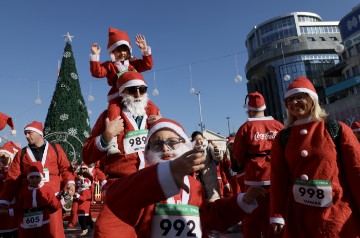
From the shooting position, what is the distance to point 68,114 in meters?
22.3

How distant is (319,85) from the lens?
57.9 m

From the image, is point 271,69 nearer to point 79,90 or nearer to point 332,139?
point 79,90

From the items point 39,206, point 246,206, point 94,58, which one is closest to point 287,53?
point 94,58

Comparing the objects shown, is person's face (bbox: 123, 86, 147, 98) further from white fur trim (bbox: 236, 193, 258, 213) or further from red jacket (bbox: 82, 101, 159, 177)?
white fur trim (bbox: 236, 193, 258, 213)

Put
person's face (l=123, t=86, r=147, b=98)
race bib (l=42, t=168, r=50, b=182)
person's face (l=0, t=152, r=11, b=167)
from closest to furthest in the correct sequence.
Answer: person's face (l=123, t=86, r=147, b=98) → race bib (l=42, t=168, r=50, b=182) → person's face (l=0, t=152, r=11, b=167)

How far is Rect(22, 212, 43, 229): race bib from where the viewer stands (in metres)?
4.69

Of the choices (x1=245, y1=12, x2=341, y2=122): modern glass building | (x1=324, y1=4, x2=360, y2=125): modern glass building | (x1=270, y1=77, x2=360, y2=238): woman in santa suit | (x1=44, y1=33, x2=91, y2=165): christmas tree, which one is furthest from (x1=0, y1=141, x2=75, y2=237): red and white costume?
(x1=245, y1=12, x2=341, y2=122): modern glass building

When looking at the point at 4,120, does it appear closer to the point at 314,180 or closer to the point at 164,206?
the point at 164,206

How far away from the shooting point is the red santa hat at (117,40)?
4625 mm

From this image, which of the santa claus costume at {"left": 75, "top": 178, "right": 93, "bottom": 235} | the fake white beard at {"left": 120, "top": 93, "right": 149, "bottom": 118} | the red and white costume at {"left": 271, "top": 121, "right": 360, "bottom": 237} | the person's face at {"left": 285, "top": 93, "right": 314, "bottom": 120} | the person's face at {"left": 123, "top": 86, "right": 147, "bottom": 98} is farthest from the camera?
the santa claus costume at {"left": 75, "top": 178, "right": 93, "bottom": 235}

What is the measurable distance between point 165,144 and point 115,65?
8.42ft

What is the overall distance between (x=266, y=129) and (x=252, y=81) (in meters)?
72.3

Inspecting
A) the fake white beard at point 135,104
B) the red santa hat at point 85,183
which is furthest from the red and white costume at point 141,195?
the red santa hat at point 85,183

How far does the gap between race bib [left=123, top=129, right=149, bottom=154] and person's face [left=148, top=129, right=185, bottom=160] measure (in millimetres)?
906
